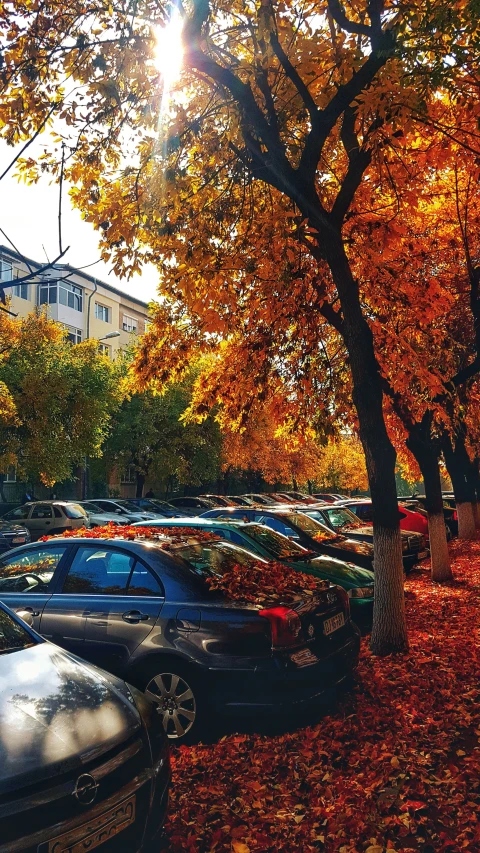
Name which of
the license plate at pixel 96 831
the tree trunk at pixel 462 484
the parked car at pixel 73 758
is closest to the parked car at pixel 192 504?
the tree trunk at pixel 462 484

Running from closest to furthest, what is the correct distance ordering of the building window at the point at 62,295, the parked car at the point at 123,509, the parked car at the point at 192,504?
the parked car at the point at 123,509 < the parked car at the point at 192,504 < the building window at the point at 62,295

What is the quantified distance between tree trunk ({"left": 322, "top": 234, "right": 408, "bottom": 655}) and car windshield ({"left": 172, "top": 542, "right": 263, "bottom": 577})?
1.51 m

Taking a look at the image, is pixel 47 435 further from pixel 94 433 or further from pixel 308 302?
pixel 308 302

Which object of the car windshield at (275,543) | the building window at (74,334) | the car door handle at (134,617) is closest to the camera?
the car door handle at (134,617)

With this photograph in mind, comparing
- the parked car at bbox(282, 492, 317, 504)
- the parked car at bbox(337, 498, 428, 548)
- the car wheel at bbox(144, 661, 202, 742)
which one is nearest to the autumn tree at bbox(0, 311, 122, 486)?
the parked car at bbox(337, 498, 428, 548)

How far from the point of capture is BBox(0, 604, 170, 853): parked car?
272 centimetres

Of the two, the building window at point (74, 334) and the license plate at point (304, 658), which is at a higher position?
the building window at point (74, 334)

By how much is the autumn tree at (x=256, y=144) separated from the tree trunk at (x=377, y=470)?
0.02 m

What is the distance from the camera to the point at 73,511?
2480 cm

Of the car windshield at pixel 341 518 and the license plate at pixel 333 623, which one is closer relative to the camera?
the license plate at pixel 333 623

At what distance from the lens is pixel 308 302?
958 centimetres

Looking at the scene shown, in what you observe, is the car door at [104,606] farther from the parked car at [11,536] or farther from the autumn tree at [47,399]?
the autumn tree at [47,399]

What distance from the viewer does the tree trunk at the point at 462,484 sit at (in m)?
19.1

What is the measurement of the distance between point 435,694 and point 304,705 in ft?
6.07
